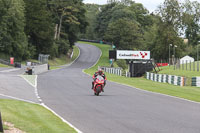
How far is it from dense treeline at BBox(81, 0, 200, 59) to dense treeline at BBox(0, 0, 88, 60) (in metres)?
12.5

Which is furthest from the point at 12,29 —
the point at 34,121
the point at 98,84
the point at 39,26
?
the point at 34,121

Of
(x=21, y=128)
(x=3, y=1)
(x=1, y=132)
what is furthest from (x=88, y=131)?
(x=3, y=1)

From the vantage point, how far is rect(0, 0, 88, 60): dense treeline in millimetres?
78312

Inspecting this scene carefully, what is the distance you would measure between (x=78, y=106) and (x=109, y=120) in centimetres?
398

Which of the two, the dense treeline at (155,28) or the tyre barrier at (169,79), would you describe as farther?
the dense treeline at (155,28)

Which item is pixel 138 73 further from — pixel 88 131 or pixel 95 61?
pixel 95 61

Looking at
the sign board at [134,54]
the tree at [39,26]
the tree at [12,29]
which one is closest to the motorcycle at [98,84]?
the sign board at [134,54]

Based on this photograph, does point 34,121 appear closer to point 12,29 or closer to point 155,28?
point 12,29

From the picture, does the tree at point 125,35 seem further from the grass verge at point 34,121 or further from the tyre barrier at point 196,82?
the grass verge at point 34,121

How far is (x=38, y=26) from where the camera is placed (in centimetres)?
9250

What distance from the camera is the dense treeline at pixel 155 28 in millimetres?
97375

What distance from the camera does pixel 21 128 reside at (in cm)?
935

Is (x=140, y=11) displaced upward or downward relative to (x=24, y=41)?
upward

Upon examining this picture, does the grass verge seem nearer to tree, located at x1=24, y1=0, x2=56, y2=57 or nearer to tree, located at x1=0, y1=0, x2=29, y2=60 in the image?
tree, located at x1=0, y1=0, x2=29, y2=60
